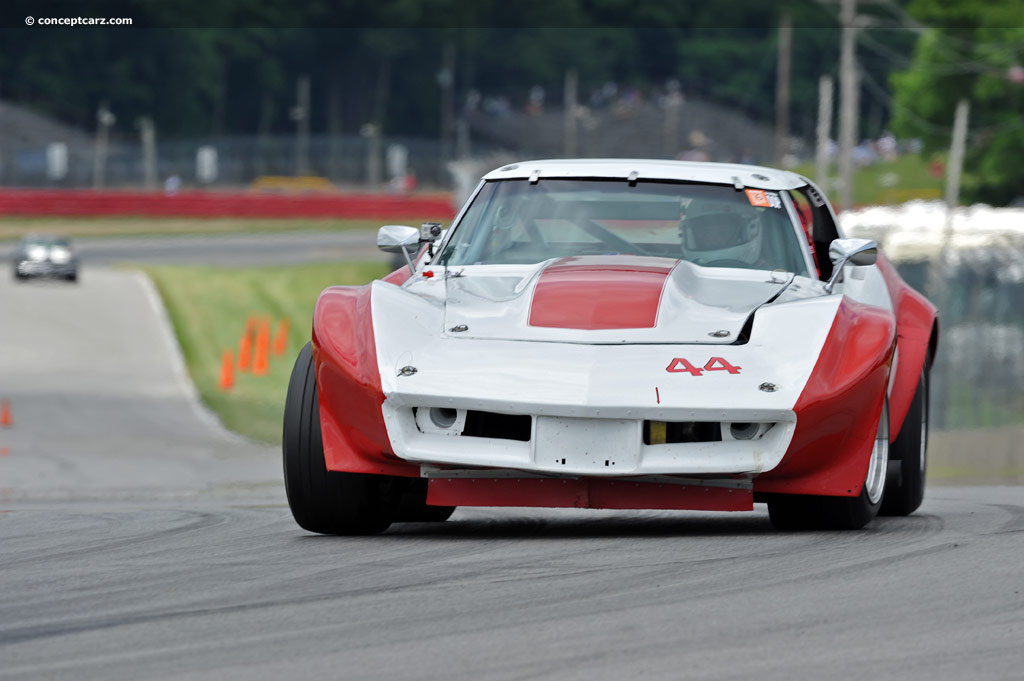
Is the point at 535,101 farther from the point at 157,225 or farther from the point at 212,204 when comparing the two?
the point at 157,225

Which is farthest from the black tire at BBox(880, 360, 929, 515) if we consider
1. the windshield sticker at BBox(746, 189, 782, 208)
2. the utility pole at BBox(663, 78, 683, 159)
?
the utility pole at BBox(663, 78, 683, 159)

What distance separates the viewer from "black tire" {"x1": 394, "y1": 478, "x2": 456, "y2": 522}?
688 centimetres

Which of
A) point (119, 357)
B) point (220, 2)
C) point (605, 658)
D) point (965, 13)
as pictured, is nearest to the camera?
point (605, 658)

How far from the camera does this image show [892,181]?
92.6m

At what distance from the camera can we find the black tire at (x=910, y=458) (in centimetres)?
749

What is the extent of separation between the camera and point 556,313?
6262 mm

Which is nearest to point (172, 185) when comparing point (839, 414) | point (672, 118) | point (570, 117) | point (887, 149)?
point (570, 117)

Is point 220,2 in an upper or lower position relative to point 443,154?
upper

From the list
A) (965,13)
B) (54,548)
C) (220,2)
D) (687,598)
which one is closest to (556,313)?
(687,598)

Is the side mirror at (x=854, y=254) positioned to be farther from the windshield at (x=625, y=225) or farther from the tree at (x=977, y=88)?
the tree at (x=977, y=88)

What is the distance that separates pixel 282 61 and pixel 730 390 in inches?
4048

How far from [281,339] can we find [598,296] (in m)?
26.6

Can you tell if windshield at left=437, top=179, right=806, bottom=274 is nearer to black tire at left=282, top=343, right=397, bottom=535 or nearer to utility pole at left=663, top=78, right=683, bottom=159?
black tire at left=282, top=343, right=397, bottom=535

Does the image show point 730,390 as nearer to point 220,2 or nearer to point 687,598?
point 687,598
